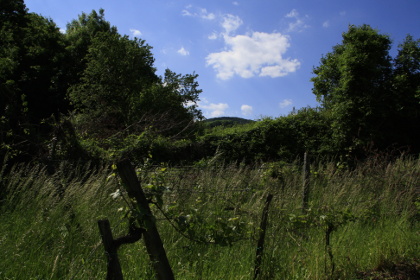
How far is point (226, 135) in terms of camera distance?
40.6 ft

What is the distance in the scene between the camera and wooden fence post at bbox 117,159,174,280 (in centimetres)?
217

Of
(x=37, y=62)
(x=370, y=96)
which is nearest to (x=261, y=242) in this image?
(x=370, y=96)

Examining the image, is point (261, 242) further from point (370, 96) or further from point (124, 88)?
point (124, 88)

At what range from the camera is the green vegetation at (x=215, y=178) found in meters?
3.12

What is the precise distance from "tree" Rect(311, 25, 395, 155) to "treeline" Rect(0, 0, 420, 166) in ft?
0.12

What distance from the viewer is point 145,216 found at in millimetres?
2176

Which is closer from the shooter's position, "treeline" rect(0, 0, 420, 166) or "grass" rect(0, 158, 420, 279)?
"grass" rect(0, 158, 420, 279)

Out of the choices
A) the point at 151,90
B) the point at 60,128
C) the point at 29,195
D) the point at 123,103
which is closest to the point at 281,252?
the point at 29,195

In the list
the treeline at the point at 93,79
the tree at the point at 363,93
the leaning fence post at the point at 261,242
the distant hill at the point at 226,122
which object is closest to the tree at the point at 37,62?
the treeline at the point at 93,79

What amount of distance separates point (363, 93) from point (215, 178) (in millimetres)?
8834

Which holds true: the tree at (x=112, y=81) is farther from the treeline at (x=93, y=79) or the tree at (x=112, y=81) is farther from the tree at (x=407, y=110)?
the tree at (x=407, y=110)

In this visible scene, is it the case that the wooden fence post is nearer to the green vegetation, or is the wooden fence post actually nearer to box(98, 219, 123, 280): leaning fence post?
the green vegetation

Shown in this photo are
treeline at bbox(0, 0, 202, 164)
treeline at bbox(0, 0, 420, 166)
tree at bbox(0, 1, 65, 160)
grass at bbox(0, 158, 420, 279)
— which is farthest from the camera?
tree at bbox(0, 1, 65, 160)

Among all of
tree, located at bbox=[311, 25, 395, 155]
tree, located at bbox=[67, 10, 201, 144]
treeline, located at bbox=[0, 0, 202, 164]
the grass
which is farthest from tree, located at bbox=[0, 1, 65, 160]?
the grass
